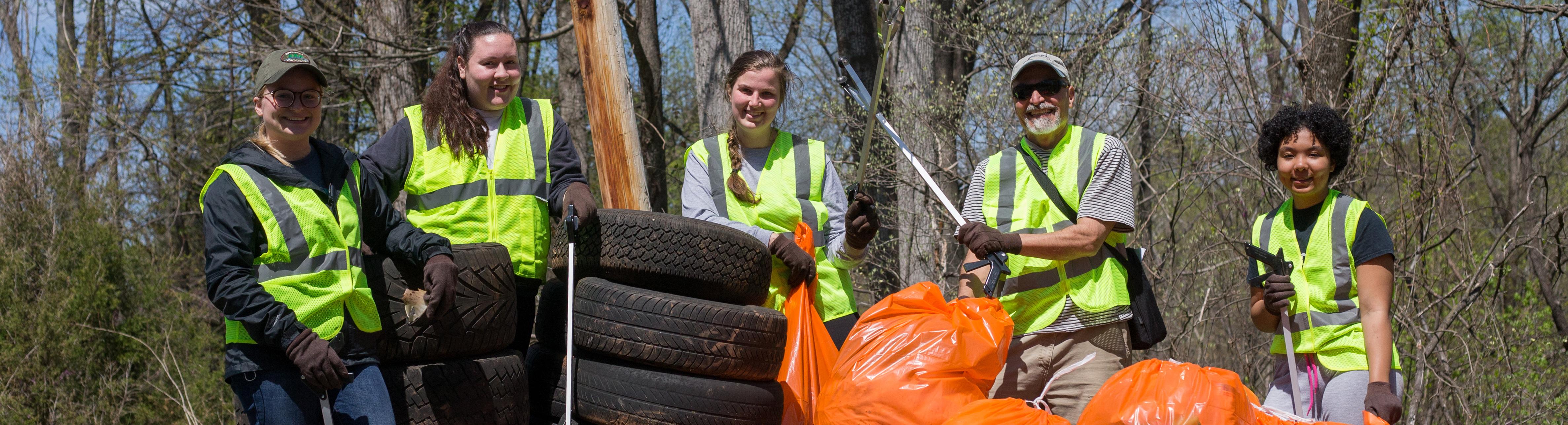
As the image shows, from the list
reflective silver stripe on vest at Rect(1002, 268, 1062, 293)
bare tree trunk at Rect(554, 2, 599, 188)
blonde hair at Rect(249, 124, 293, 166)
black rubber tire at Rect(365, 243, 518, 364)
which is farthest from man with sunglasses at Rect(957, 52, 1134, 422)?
bare tree trunk at Rect(554, 2, 599, 188)

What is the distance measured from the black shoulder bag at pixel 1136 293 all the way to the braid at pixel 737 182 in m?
0.93

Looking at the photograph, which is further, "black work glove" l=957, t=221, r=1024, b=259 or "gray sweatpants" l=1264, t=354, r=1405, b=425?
"black work glove" l=957, t=221, r=1024, b=259

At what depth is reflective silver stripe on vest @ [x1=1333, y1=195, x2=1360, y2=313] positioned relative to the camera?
314 cm

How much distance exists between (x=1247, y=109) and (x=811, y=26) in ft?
33.2

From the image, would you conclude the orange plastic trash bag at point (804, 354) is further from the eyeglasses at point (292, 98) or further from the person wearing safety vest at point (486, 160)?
the eyeglasses at point (292, 98)

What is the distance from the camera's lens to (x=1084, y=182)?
131 inches

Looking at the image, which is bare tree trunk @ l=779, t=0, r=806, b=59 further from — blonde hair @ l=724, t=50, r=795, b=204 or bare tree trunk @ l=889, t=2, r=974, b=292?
blonde hair @ l=724, t=50, r=795, b=204

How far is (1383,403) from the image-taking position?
116 inches

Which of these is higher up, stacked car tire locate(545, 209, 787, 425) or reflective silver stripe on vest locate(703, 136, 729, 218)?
reflective silver stripe on vest locate(703, 136, 729, 218)

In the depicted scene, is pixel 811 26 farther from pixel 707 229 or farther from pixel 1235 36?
pixel 707 229

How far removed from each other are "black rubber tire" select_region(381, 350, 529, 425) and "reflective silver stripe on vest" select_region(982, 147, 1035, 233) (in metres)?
1.66

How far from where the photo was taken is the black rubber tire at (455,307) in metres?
3.29

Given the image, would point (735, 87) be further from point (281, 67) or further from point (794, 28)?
point (794, 28)

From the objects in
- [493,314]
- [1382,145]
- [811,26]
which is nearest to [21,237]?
[493,314]
